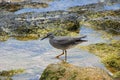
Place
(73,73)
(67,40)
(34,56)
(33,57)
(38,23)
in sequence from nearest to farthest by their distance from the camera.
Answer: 1. (73,73)
2. (67,40)
3. (33,57)
4. (34,56)
5. (38,23)

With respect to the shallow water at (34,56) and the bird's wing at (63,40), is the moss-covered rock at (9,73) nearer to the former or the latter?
the shallow water at (34,56)

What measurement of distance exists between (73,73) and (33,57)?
442cm

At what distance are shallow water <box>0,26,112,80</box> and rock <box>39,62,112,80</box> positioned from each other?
168 centimetres

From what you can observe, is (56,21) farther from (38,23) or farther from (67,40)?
(67,40)

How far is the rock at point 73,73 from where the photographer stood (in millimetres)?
9695

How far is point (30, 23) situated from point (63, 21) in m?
1.57

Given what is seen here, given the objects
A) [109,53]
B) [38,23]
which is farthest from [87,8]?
[109,53]

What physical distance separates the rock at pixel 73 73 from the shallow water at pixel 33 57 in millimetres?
1683

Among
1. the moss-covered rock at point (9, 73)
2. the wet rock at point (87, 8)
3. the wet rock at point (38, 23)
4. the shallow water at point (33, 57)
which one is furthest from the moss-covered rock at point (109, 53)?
the wet rock at point (87, 8)

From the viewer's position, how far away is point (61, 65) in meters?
10.4

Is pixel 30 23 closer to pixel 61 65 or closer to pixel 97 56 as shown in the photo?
pixel 97 56

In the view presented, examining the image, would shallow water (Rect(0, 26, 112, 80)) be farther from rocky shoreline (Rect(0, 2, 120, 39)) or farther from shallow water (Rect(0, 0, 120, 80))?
rocky shoreline (Rect(0, 2, 120, 39))

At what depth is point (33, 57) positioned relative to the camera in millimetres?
14133

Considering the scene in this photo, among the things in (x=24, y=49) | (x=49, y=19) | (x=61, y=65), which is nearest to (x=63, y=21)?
(x=49, y=19)
